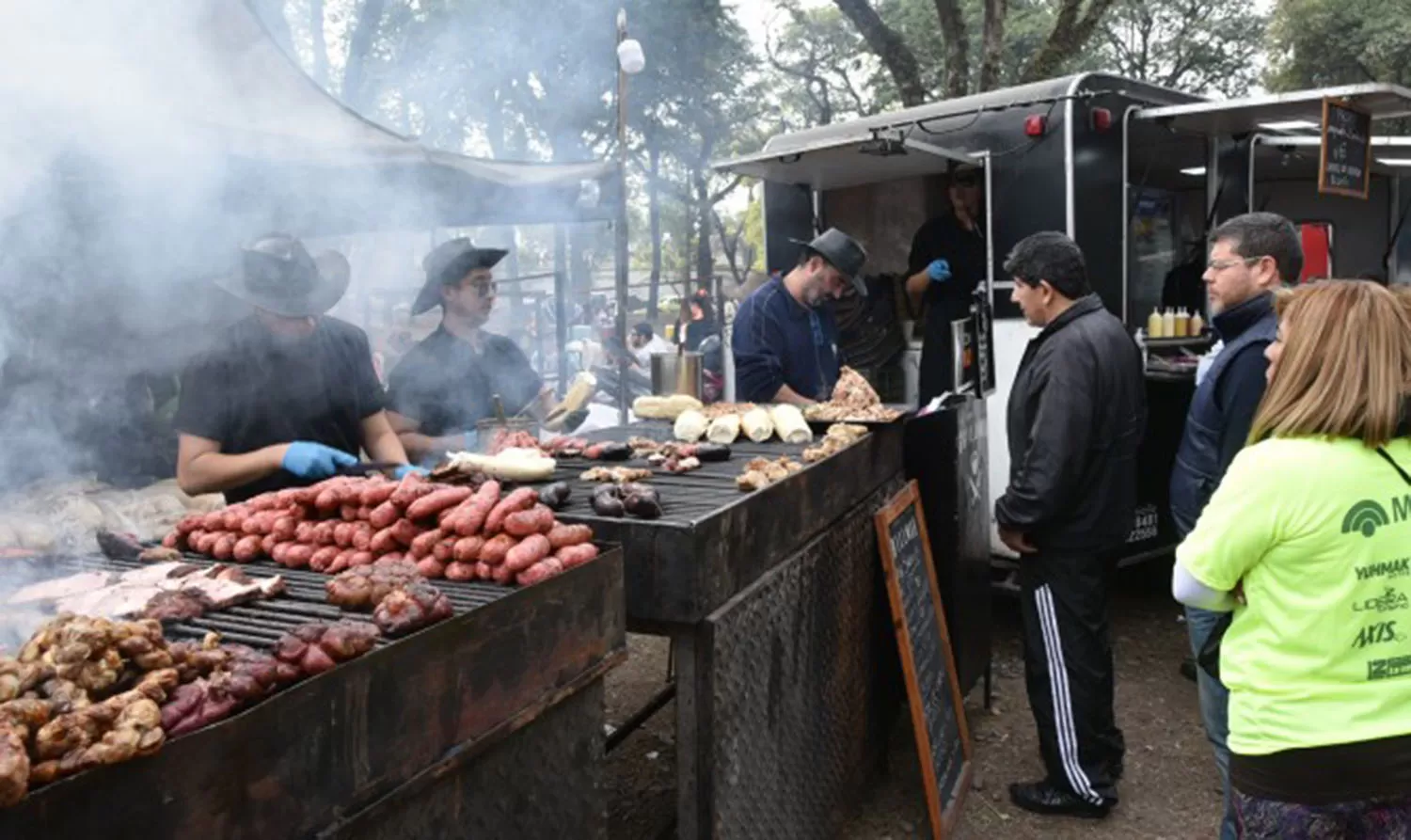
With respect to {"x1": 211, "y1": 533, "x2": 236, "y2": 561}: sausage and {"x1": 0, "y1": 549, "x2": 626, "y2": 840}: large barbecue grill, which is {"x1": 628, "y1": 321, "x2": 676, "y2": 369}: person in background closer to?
{"x1": 211, "y1": 533, "x2": 236, "y2": 561}: sausage

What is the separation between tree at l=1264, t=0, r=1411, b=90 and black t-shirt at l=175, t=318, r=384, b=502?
2547 centimetres

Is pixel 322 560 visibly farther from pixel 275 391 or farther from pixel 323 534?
pixel 275 391

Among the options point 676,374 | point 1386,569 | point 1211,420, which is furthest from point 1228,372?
point 676,374

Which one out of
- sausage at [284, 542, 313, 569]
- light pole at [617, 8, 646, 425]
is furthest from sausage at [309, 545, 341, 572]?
light pole at [617, 8, 646, 425]

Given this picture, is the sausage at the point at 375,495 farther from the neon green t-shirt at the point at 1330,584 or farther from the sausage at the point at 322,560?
the neon green t-shirt at the point at 1330,584

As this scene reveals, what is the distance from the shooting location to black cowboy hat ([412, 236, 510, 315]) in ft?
16.8

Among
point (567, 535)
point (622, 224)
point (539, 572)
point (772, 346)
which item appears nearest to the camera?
point (539, 572)

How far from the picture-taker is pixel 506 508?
2785 millimetres

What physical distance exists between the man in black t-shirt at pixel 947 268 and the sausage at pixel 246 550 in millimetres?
6046

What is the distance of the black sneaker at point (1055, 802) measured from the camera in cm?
453

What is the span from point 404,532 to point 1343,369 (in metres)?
2.50

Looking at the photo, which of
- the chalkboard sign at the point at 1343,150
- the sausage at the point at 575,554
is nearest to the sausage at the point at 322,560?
the sausage at the point at 575,554

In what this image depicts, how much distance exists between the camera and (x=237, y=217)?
Result: 648cm

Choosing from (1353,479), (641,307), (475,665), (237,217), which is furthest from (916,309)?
(641,307)
